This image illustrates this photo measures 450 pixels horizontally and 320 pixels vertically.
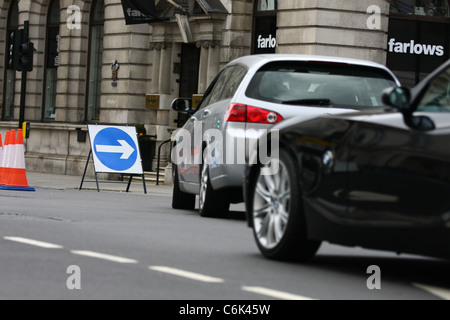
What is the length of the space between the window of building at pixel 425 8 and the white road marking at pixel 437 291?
20.9 metres

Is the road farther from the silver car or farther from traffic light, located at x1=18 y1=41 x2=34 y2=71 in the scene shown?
traffic light, located at x1=18 y1=41 x2=34 y2=71

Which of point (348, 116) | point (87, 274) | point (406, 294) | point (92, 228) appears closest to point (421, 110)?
point (348, 116)

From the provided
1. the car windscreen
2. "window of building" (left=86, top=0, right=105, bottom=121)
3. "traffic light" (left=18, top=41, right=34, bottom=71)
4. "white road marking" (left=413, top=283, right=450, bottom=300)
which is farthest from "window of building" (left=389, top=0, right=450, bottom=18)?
"white road marking" (left=413, top=283, right=450, bottom=300)

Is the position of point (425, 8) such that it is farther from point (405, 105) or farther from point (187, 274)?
point (187, 274)

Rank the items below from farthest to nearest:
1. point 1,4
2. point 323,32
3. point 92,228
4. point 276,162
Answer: point 1,4, point 323,32, point 92,228, point 276,162

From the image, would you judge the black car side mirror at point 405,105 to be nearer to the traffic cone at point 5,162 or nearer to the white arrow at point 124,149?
the traffic cone at point 5,162

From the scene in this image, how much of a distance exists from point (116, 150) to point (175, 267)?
540 inches

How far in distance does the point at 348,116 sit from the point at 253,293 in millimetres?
1688

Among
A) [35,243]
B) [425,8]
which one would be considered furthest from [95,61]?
[35,243]

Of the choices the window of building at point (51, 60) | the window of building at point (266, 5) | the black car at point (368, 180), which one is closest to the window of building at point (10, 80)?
the window of building at point (51, 60)

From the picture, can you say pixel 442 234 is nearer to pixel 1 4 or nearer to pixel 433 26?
pixel 433 26

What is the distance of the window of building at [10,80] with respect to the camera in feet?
128

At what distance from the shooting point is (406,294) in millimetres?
6895

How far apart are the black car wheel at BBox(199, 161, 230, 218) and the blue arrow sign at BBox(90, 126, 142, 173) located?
24.2 feet
